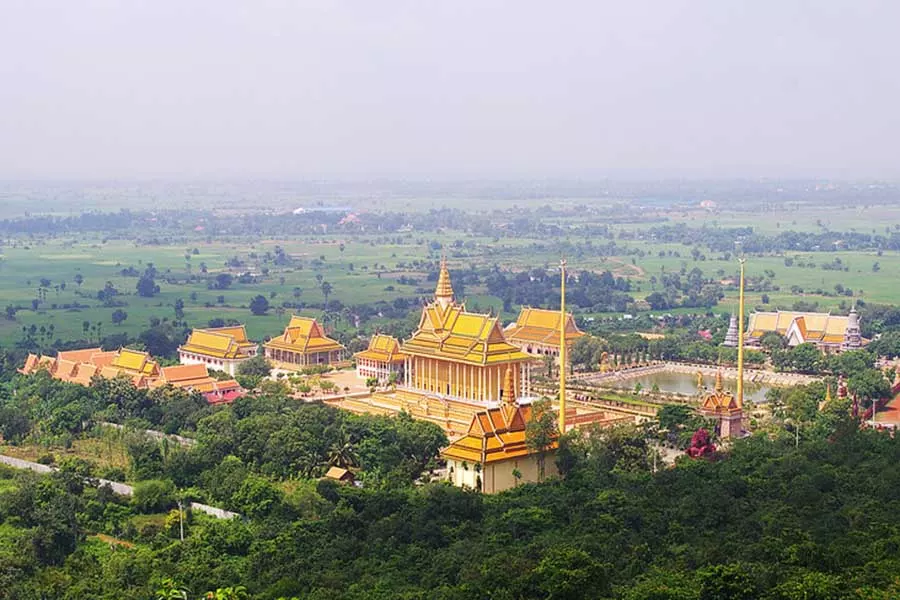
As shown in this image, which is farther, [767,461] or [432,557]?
[767,461]

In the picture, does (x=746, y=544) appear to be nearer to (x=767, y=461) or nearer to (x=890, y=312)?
(x=767, y=461)

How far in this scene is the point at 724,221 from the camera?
5699 inches

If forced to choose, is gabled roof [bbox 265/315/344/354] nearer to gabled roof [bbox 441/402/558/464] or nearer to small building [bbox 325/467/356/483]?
small building [bbox 325/467/356/483]

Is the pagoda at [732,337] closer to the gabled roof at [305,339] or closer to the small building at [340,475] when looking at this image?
the gabled roof at [305,339]

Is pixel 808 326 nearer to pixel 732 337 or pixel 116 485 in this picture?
pixel 732 337

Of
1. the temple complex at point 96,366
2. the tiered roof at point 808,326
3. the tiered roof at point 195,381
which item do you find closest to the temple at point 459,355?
the tiered roof at point 195,381

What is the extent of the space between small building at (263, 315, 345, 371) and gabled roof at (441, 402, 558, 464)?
17542mm

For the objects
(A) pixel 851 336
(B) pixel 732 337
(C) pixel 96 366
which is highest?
(C) pixel 96 366

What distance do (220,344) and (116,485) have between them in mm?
16976

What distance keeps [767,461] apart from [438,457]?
290 inches

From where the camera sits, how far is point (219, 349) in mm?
44000

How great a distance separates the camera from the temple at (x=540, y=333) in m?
46.6

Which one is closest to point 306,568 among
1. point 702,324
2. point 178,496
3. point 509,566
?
point 509,566

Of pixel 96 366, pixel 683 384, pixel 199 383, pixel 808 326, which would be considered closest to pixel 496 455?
pixel 199 383
